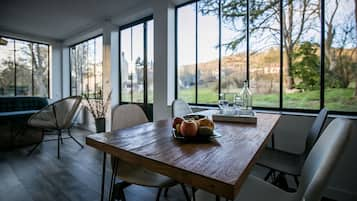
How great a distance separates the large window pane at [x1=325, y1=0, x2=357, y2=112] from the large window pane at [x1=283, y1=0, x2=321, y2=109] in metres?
0.10

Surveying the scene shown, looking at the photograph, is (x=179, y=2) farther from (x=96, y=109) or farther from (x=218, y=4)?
(x=96, y=109)

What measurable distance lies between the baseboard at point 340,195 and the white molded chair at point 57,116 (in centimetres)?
377

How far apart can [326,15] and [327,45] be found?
0.33 m

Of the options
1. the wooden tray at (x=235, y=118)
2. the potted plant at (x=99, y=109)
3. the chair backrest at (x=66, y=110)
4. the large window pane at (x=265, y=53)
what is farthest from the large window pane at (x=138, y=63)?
the wooden tray at (x=235, y=118)

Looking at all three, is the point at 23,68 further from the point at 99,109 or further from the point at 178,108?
the point at 178,108

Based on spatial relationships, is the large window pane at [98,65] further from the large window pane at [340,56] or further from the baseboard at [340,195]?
the baseboard at [340,195]

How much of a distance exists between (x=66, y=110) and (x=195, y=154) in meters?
3.66

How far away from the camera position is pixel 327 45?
7.07 ft

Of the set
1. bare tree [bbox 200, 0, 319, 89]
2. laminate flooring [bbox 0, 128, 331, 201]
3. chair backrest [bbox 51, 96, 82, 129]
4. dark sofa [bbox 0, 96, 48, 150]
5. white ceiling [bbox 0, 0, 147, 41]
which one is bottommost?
laminate flooring [bbox 0, 128, 331, 201]

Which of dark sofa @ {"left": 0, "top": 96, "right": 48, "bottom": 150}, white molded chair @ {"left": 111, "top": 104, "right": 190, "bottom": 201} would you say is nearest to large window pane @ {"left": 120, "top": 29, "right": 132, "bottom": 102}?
dark sofa @ {"left": 0, "top": 96, "right": 48, "bottom": 150}

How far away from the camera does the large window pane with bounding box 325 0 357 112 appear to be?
2.03 meters

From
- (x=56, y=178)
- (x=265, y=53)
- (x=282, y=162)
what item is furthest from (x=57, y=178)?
(x=265, y=53)

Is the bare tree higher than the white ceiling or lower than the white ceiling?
lower

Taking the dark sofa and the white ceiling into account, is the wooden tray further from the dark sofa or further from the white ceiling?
the dark sofa
